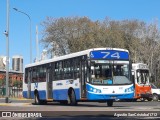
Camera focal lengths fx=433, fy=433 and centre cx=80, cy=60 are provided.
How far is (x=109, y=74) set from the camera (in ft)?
78.9

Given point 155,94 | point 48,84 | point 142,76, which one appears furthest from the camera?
point 155,94

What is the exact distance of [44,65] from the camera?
30828 millimetres

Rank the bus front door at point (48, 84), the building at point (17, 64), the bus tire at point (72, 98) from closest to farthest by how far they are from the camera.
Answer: the bus tire at point (72, 98), the bus front door at point (48, 84), the building at point (17, 64)

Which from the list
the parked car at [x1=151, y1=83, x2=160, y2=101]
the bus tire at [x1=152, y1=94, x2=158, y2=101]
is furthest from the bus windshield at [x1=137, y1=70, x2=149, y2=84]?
the parked car at [x1=151, y1=83, x2=160, y2=101]

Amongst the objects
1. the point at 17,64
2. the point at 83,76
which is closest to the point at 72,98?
the point at 83,76

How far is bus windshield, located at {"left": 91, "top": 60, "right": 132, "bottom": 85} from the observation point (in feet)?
78.6

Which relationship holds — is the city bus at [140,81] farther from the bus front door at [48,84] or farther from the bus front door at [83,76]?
the bus front door at [83,76]

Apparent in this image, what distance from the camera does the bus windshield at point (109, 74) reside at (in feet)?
78.6

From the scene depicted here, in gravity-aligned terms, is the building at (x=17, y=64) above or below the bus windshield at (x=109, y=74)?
above

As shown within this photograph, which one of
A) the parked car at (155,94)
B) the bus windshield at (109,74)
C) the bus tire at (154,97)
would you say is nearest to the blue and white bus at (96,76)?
the bus windshield at (109,74)

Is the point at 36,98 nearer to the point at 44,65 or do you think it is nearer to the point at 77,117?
the point at 44,65

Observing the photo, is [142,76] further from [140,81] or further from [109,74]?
[109,74]

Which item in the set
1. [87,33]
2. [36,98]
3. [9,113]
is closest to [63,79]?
[36,98]

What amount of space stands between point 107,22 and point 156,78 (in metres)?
13.1
